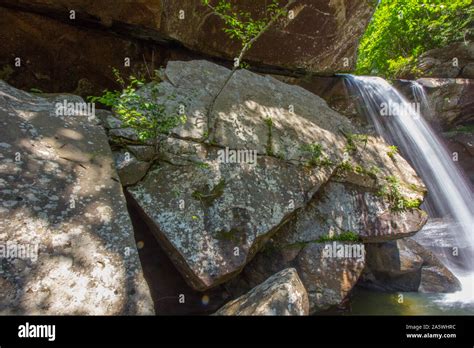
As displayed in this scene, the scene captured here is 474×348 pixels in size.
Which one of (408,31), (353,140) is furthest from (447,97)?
(353,140)

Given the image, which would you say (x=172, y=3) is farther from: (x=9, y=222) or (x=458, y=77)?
(x=458, y=77)

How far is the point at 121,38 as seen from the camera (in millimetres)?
6672

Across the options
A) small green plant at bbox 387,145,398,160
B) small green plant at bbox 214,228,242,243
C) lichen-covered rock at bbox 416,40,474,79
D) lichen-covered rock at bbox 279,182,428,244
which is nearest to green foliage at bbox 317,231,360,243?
lichen-covered rock at bbox 279,182,428,244

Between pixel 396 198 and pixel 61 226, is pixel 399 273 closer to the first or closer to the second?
pixel 396 198

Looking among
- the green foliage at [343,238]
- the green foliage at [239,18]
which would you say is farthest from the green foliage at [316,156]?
the green foliage at [239,18]

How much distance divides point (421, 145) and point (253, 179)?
8.47 m

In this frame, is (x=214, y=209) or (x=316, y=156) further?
(x=316, y=156)

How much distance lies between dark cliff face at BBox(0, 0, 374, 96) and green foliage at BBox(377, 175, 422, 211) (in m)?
4.94

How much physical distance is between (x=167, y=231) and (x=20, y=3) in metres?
5.46

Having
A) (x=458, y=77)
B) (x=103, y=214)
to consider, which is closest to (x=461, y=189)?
(x=458, y=77)

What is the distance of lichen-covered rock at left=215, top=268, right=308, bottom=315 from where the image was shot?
2.41 m

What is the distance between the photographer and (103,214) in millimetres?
2650

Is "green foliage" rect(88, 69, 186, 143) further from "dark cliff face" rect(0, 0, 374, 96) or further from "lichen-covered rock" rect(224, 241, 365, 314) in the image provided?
"dark cliff face" rect(0, 0, 374, 96)

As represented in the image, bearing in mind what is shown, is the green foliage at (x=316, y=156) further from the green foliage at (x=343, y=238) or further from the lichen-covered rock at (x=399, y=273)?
the lichen-covered rock at (x=399, y=273)
